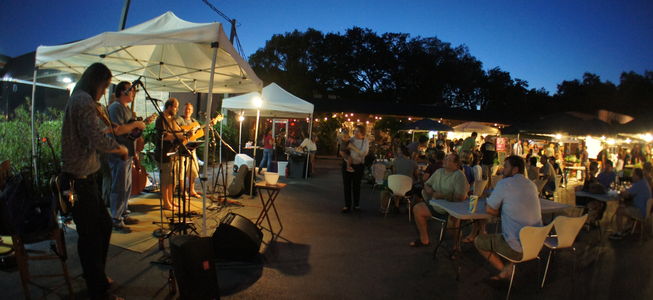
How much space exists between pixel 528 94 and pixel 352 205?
45941 mm

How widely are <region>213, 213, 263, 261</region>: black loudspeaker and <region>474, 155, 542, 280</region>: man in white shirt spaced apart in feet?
8.20

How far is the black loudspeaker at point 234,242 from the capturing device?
3820 millimetres

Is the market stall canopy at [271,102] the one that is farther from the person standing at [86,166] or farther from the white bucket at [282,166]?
the person standing at [86,166]

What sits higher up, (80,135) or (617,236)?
(80,135)

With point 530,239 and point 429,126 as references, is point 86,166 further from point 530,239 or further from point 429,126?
point 429,126

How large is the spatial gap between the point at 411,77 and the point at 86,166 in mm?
42741

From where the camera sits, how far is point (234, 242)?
383 cm

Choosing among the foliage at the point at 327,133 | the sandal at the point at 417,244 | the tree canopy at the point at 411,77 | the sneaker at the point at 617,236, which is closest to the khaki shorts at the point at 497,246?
the sandal at the point at 417,244

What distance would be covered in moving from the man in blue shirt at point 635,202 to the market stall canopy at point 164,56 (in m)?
6.33

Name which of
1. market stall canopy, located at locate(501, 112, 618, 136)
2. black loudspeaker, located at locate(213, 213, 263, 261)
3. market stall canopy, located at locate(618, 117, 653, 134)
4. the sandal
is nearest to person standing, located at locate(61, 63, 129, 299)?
black loudspeaker, located at locate(213, 213, 263, 261)

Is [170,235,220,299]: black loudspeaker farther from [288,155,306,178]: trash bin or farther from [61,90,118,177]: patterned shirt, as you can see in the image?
[288,155,306,178]: trash bin

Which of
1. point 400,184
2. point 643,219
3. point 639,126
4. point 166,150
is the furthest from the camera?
point 639,126

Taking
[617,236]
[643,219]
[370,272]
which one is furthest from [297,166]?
[643,219]

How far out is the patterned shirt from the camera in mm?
2617
